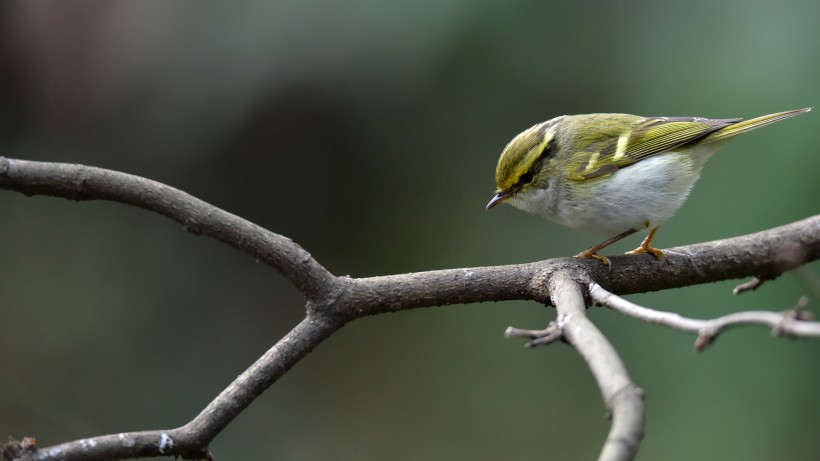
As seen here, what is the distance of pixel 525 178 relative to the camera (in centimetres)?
313

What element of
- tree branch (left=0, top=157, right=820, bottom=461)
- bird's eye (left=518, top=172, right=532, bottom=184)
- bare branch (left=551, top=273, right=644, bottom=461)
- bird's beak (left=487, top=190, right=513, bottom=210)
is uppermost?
bird's eye (left=518, top=172, right=532, bottom=184)

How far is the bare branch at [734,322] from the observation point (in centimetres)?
120

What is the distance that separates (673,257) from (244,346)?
2.78 meters

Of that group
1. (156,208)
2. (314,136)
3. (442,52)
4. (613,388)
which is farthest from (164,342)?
(613,388)

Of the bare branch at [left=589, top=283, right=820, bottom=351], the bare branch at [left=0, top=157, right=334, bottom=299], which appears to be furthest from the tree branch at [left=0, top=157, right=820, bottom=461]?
the bare branch at [left=589, top=283, right=820, bottom=351]

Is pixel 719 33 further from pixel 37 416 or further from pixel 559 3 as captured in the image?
pixel 37 416

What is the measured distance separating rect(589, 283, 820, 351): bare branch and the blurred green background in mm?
2029

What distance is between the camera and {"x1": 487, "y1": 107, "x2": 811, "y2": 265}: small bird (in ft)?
9.65

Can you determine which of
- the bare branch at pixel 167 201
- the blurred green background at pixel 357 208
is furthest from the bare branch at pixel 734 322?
the blurred green background at pixel 357 208

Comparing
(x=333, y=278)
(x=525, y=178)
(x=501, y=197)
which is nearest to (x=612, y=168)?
(x=525, y=178)

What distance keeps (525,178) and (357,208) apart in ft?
5.45

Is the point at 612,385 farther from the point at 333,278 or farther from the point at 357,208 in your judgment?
the point at 357,208

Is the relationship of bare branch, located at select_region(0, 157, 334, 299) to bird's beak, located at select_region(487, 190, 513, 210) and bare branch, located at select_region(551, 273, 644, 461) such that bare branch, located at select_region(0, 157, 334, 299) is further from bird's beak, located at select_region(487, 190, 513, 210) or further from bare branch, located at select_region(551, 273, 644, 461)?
bird's beak, located at select_region(487, 190, 513, 210)

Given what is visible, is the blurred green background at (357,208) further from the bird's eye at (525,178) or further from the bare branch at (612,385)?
the bare branch at (612,385)
